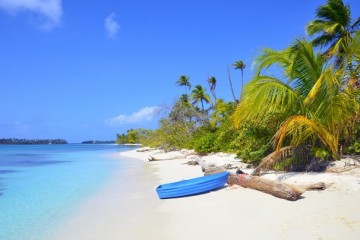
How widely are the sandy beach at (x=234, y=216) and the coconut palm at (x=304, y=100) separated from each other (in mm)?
1042

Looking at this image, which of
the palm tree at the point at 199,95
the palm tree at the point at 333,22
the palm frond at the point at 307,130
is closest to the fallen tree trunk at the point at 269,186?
the palm frond at the point at 307,130

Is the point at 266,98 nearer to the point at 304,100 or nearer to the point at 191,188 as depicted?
the point at 304,100

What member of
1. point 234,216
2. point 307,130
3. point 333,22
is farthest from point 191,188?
point 333,22

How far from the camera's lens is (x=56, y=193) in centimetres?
970

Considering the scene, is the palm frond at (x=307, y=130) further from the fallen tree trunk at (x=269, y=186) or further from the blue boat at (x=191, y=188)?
the blue boat at (x=191, y=188)

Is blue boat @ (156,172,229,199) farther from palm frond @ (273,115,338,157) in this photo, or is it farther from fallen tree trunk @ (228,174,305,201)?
palm frond @ (273,115,338,157)

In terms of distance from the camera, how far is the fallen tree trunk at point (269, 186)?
5877 millimetres

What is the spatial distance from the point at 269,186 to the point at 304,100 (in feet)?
9.42

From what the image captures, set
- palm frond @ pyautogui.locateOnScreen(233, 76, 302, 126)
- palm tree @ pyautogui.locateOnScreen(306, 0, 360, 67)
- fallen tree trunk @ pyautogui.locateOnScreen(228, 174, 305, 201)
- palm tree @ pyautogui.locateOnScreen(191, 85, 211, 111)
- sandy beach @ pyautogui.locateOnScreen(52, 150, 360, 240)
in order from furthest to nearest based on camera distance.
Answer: palm tree @ pyautogui.locateOnScreen(191, 85, 211, 111) → palm tree @ pyautogui.locateOnScreen(306, 0, 360, 67) → palm frond @ pyautogui.locateOnScreen(233, 76, 302, 126) → fallen tree trunk @ pyautogui.locateOnScreen(228, 174, 305, 201) → sandy beach @ pyautogui.locateOnScreen(52, 150, 360, 240)

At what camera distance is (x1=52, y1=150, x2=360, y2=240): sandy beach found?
4.53 m

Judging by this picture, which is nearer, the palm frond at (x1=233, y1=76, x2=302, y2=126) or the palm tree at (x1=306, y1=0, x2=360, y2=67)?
the palm frond at (x1=233, y1=76, x2=302, y2=126)

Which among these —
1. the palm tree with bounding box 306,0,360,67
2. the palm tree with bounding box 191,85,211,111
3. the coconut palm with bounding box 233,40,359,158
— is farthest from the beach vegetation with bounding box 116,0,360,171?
the palm tree with bounding box 191,85,211,111

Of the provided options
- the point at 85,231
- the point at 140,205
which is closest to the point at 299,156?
the point at 140,205

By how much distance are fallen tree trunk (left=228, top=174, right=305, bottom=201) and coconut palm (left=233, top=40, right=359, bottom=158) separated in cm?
124
